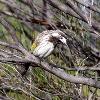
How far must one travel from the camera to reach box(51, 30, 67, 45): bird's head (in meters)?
3.05

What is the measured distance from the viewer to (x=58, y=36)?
308 centimetres

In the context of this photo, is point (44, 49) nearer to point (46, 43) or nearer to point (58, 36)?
point (46, 43)

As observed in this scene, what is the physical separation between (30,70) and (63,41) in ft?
1.48

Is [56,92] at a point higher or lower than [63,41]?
lower

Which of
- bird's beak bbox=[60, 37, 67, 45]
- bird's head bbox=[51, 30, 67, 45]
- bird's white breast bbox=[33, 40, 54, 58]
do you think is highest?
bird's head bbox=[51, 30, 67, 45]

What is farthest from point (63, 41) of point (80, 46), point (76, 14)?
point (80, 46)

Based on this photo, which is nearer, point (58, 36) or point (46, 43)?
point (58, 36)

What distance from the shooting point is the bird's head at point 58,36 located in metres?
3.05

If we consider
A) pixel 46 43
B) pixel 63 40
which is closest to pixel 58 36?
pixel 63 40

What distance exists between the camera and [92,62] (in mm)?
4219

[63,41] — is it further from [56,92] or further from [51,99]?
[51,99]

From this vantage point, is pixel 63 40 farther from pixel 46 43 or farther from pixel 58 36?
pixel 46 43

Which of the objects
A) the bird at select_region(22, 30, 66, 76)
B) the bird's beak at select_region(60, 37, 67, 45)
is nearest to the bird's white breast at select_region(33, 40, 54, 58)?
the bird at select_region(22, 30, 66, 76)

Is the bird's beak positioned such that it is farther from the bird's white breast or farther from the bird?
the bird's white breast
